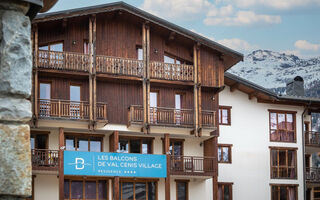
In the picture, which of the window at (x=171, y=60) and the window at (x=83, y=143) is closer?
the window at (x=83, y=143)

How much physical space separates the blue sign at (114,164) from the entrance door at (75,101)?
1694 mm

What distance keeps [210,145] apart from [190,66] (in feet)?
14.0

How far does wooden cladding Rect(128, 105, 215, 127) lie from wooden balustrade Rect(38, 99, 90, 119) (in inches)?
90.0

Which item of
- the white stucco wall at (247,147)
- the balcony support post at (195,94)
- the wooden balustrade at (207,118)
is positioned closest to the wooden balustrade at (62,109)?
the balcony support post at (195,94)

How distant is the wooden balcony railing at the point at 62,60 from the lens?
27.4 metres

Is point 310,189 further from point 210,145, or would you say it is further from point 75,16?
point 75,16

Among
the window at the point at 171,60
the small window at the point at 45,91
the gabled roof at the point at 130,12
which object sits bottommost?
the small window at the point at 45,91

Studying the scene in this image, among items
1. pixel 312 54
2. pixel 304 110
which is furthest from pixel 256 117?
pixel 312 54

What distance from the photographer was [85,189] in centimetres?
2891

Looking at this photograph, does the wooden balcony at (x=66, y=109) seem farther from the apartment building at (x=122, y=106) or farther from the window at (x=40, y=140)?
the window at (x=40, y=140)

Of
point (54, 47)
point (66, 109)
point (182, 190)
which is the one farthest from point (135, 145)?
point (54, 47)

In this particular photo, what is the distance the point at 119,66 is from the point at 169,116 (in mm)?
3524

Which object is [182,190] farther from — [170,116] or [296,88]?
[296,88]

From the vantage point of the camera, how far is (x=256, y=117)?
114 feet
